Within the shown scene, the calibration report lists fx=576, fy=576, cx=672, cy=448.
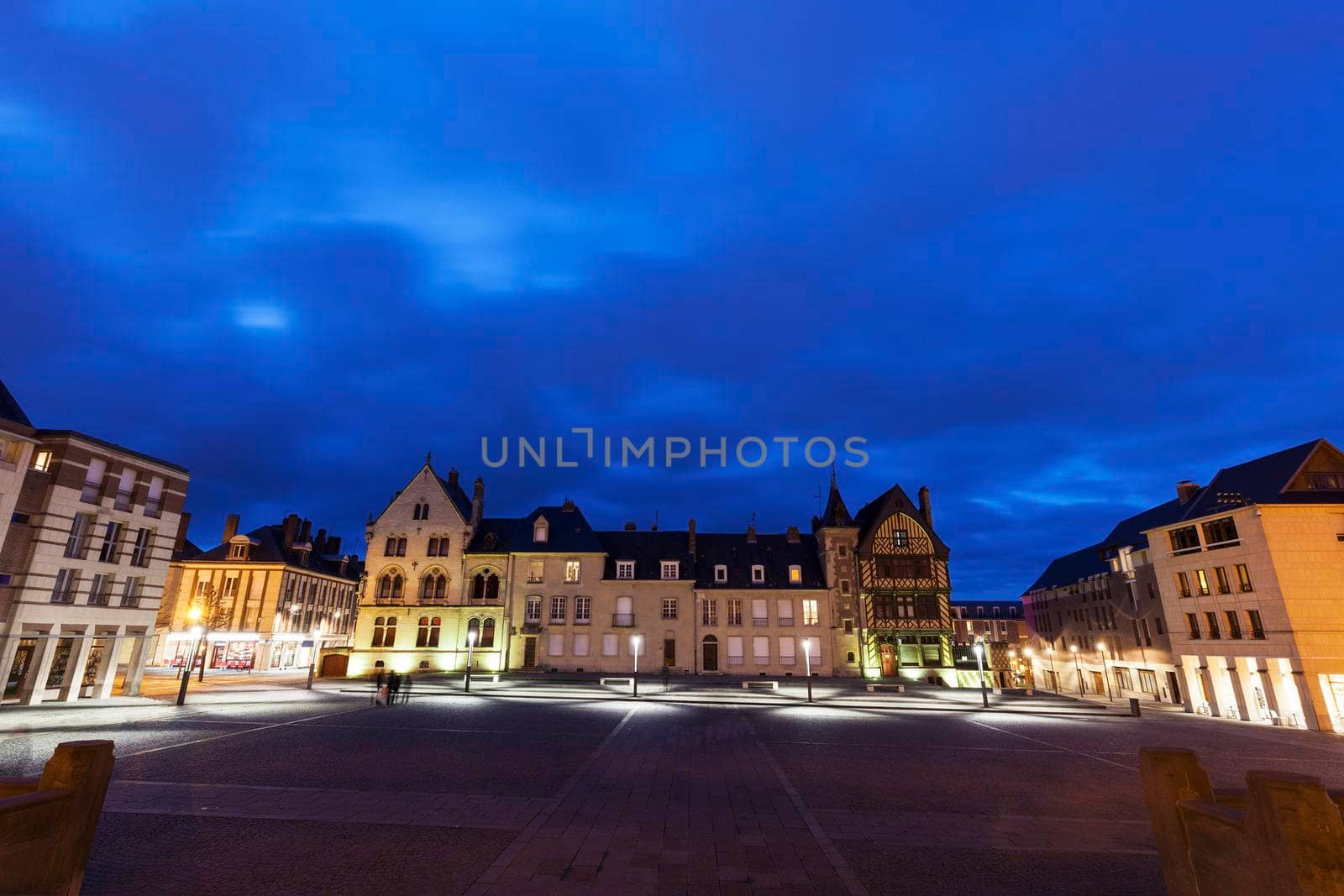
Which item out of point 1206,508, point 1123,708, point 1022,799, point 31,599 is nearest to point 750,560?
point 1123,708

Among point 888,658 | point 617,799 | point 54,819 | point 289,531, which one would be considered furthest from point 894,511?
point 289,531

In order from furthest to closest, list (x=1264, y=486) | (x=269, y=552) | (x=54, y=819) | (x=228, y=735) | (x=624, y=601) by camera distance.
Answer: (x=269, y=552) < (x=624, y=601) < (x=1264, y=486) < (x=228, y=735) < (x=54, y=819)

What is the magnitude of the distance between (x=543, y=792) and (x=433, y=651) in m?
37.5

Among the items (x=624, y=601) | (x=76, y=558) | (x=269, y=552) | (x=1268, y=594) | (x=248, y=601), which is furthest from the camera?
(x=269, y=552)

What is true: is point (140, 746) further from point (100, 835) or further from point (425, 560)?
point (425, 560)

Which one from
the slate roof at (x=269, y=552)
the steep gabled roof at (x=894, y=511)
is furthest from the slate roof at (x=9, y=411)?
the steep gabled roof at (x=894, y=511)

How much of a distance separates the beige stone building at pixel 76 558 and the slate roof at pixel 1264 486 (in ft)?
184

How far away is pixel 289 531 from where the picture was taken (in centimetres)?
5928

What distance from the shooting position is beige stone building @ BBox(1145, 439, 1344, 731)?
1057 inches

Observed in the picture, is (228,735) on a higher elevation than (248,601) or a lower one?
lower

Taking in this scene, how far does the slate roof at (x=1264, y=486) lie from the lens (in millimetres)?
28594

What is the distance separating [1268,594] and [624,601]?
38.5 meters

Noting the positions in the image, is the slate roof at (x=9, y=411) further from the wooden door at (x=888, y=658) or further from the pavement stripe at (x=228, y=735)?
the wooden door at (x=888, y=658)

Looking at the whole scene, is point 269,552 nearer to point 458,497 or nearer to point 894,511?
point 458,497
